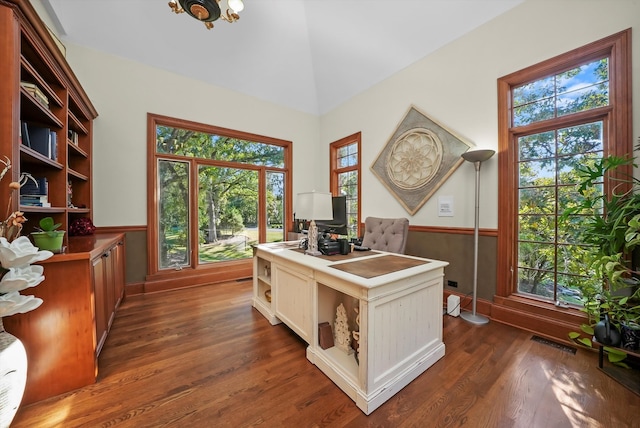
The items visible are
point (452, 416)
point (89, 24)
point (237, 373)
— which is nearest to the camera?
point (452, 416)

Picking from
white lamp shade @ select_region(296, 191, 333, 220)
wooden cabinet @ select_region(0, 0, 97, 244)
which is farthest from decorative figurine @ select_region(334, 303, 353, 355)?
wooden cabinet @ select_region(0, 0, 97, 244)

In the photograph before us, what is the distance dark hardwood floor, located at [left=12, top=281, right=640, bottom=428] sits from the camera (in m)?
1.29

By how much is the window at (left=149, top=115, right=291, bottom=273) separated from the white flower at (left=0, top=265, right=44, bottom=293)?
2.33 meters

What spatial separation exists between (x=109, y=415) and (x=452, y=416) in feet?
6.17

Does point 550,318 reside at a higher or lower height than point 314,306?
lower

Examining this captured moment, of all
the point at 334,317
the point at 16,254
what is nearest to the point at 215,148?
the point at 16,254

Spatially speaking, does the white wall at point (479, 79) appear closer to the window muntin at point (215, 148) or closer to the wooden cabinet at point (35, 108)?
the window muntin at point (215, 148)

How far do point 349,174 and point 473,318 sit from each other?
2.84 meters

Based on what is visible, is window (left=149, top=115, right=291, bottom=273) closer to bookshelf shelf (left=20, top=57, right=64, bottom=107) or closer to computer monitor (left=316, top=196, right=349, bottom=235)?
bookshelf shelf (left=20, top=57, right=64, bottom=107)

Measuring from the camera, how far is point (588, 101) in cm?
204

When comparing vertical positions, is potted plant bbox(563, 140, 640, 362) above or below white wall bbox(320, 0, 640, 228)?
below

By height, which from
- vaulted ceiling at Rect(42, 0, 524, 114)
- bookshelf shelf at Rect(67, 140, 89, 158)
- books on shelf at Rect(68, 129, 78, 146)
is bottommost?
bookshelf shelf at Rect(67, 140, 89, 158)

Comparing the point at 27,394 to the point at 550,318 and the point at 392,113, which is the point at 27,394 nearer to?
the point at 550,318

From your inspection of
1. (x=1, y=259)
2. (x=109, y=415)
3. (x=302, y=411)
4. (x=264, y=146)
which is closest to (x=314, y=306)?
(x=302, y=411)
